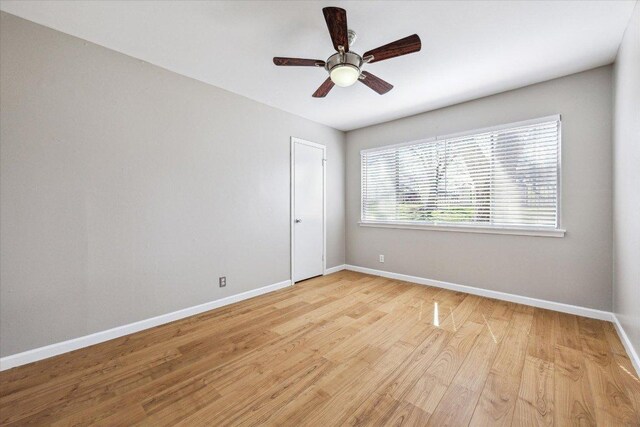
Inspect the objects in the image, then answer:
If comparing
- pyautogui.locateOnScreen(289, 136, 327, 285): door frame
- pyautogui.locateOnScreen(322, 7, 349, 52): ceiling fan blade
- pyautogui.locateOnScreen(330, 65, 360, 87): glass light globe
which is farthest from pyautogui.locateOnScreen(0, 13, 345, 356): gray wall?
pyautogui.locateOnScreen(322, 7, 349, 52): ceiling fan blade

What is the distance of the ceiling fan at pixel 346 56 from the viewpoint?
1745mm

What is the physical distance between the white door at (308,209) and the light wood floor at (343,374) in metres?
1.34

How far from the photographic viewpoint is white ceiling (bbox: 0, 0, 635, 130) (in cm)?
187

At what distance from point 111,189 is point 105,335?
1275 mm

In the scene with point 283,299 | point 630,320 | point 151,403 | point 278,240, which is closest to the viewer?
point 151,403

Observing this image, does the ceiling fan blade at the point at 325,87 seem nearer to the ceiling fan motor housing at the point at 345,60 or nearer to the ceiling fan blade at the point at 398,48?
the ceiling fan motor housing at the point at 345,60

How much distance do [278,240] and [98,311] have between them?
2.02 meters

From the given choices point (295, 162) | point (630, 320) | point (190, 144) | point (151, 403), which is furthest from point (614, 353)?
point (190, 144)

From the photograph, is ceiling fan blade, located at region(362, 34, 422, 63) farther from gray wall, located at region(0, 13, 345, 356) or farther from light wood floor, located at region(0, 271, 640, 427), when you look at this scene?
light wood floor, located at region(0, 271, 640, 427)

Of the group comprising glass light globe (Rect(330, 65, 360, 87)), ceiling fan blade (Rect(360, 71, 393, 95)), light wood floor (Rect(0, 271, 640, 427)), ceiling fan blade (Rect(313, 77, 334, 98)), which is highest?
ceiling fan blade (Rect(313, 77, 334, 98))

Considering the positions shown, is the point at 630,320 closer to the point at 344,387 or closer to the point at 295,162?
the point at 344,387

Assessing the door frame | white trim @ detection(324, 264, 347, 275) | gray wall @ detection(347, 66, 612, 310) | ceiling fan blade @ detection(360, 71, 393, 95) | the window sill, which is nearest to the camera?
ceiling fan blade @ detection(360, 71, 393, 95)

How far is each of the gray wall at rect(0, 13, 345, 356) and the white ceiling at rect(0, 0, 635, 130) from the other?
0.82ft

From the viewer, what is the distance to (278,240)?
12.3 feet
